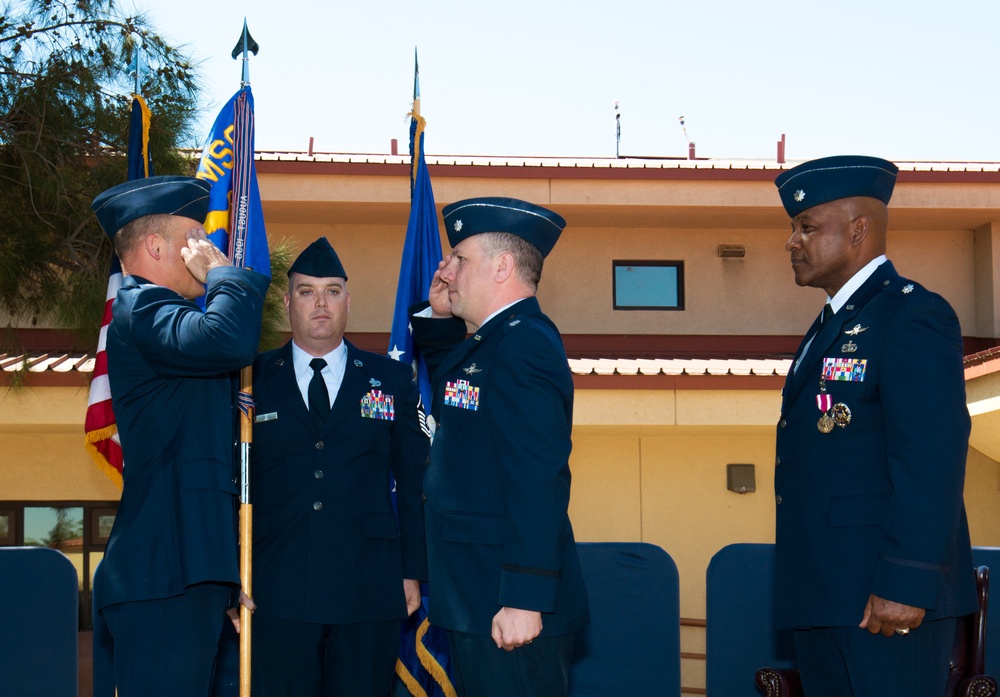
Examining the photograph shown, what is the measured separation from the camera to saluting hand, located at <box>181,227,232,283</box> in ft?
10.6

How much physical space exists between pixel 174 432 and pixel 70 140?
11.8 feet

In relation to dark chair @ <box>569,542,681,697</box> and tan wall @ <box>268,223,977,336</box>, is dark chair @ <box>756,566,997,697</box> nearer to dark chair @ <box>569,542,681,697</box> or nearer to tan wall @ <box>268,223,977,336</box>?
dark chair @ <box>569,542,681,697</box>

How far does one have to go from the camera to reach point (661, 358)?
11.1 metres

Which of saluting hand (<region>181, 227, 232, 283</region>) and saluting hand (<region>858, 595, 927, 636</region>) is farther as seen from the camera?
saluting hand (<region>181, 227, 232, 283</region>)

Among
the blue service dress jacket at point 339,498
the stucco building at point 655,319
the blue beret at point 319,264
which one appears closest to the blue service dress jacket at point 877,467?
the blue service dress jacket at point 339,498

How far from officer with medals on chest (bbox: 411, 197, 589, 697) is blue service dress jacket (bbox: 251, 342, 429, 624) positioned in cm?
89

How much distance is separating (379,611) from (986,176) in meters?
9.85

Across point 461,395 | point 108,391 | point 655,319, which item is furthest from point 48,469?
point 461,395

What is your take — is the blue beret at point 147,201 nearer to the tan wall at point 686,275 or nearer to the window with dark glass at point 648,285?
the tan wall at point 686,275

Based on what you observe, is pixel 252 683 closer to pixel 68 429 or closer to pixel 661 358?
pixel 68 429

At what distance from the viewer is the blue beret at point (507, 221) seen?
3074 mm

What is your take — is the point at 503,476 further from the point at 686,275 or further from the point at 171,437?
the point at 686,275

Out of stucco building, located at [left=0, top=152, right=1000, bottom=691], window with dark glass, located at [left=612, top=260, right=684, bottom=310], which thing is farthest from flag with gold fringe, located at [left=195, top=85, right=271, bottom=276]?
window with dark glass, located at [left=612, top=260, right=684, bottom=310]

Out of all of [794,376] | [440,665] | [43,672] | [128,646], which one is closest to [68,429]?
[43,672]
